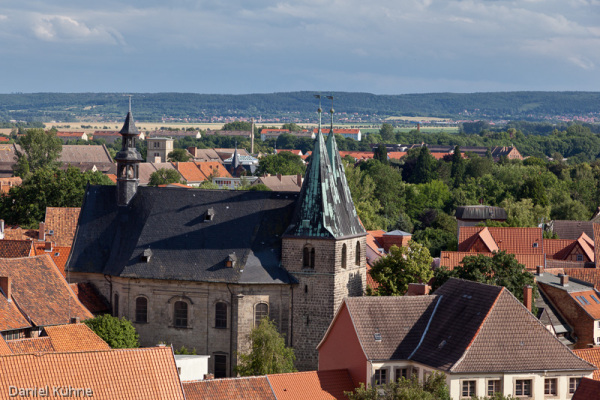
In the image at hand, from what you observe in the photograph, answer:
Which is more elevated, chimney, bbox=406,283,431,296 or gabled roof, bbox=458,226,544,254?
chimney, bbox=406,283,431,296

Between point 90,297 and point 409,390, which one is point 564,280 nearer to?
point 90,297

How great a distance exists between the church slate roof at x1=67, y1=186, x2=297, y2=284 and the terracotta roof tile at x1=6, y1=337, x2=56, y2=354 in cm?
1194

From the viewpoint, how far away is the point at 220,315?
2707 inches

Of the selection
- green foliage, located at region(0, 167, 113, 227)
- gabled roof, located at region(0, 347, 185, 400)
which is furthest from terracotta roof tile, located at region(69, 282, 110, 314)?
green foliage, located at region(0, 167, 113, 227)

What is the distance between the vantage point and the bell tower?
67625 millimetres

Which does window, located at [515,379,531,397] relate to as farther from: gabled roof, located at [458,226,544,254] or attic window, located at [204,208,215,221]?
gabled roof, located at [458,226,544,254]

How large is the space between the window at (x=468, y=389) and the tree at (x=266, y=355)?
13583 mm

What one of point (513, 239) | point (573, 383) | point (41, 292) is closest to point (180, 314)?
point (41, 292)

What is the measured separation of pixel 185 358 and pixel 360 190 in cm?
9781

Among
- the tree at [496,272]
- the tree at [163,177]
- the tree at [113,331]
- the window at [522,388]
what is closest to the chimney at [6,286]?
the tree at [113,331]

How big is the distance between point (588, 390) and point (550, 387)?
6786mm

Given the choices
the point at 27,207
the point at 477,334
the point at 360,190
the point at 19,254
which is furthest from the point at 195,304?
the point at 360,190

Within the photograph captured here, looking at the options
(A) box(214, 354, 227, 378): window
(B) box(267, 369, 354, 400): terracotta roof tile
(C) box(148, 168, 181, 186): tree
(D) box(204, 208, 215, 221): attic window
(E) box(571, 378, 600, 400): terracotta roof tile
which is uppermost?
(D) box(204, 208, 215, 221): attic window

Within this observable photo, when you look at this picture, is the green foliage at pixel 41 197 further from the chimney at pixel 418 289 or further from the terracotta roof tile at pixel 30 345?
the chimney at pixel 418 289
